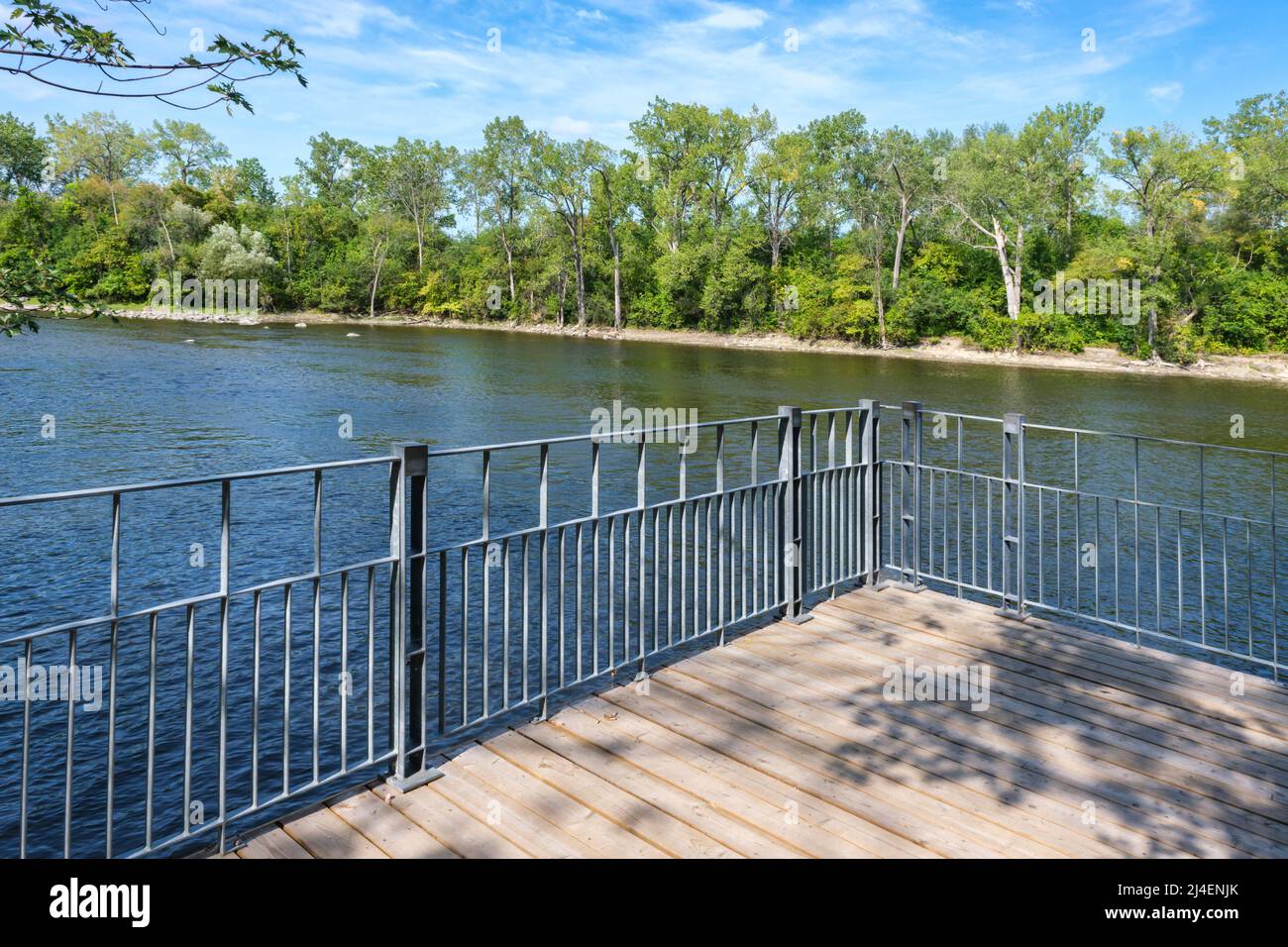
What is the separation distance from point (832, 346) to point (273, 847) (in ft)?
173

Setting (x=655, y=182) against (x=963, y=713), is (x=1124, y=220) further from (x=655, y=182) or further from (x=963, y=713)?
(x=963, y=713)

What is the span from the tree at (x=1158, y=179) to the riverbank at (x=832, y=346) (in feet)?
7.70

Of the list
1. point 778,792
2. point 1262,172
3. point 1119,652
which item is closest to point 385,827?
point 778,792

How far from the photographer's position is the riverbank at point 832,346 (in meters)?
39.8

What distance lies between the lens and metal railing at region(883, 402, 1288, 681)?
6.18 meters

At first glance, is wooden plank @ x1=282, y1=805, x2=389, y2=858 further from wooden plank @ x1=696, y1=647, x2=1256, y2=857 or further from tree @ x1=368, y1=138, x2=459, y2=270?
tree @ x1=368, y1=138, x2=459, y2=270

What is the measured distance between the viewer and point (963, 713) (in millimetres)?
4605

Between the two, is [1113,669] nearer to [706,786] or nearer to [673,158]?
[706,786]

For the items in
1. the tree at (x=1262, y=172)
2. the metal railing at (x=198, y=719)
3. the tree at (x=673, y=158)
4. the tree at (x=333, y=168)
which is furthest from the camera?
the tree at (x=333, y=168)

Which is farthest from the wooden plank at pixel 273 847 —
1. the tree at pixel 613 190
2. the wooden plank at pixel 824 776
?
the tree at pixel 613 190

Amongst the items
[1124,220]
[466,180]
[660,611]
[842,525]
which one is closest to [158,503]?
[660,611]

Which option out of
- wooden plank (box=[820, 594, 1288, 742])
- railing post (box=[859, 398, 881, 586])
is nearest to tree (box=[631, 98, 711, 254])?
railing post (box=[859, 398, 881, 586])

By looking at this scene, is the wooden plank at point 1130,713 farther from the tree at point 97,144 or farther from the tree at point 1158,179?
the tree at point 97,144

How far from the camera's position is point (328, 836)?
11.1 feet
